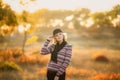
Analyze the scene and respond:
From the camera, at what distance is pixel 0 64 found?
28.0 feet

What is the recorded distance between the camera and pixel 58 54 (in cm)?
579

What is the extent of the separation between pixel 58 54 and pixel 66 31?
8.95 ft

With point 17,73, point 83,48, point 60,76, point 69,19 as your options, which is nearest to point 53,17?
point 69,19

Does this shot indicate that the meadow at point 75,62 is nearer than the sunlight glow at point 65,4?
Yes

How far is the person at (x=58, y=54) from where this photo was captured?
18.5 feet

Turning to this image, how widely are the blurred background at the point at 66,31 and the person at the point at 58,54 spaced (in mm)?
2335

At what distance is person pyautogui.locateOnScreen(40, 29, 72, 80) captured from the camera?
5.65 m

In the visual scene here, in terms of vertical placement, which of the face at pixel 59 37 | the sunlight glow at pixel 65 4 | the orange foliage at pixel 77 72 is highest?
the sunlight glow at pixel 65 4

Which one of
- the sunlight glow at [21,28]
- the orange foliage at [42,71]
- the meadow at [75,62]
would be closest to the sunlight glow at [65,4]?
the sunlight glow at [21,28]

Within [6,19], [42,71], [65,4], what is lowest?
[42,71]

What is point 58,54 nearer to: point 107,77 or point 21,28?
point 107,77

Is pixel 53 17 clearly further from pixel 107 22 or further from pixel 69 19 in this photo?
pixel 107 22

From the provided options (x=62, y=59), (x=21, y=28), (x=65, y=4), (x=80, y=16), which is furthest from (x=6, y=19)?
(x=62, y=59)

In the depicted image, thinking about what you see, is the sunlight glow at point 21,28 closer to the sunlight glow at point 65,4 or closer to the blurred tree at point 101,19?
the sunlight glow at point 65,4
